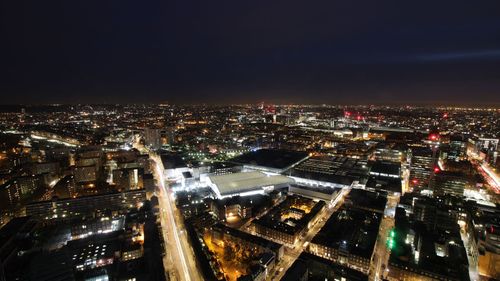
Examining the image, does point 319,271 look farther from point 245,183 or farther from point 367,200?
point 245,183

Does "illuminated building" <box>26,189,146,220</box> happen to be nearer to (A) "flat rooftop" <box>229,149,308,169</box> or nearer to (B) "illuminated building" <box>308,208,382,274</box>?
(A) "flat rooftop" <box>229,149,308,169</box>

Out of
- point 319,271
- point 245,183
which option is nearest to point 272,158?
point 245,183

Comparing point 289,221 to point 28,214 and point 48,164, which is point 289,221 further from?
point 48,164

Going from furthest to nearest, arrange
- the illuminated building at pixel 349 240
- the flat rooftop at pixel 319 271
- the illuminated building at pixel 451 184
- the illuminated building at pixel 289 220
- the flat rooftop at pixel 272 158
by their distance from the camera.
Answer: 1. the flat rooftop at pixel 272 158
2. the illuminated building at pixel 451 184
3. the illuminated building at pixel 289 220
4. the illuminated building at pixel 349 240
5. the flat rooftop at pixel 319 271

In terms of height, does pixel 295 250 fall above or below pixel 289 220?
below

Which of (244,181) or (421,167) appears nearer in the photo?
(244,181)

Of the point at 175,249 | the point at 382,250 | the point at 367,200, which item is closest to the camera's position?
the point at 382,250

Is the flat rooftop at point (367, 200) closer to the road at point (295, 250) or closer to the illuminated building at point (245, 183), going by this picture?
the road at point (295, 250)

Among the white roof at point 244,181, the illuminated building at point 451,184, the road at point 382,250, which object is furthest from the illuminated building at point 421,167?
the white roof at point 244,181
